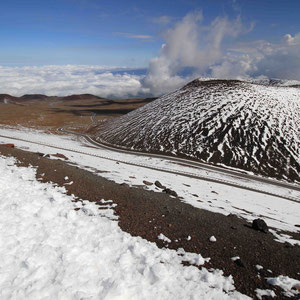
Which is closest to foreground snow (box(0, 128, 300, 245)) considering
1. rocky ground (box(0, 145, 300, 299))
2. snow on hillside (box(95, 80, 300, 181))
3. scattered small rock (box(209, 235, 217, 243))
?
rocky ground (box(0, 145, 300, 299))

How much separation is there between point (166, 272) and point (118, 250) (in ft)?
6.95

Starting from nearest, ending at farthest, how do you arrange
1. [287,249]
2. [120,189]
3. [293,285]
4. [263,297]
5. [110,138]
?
[263,297] → [293,285] → [287,249] → [120,189] → [110,138]

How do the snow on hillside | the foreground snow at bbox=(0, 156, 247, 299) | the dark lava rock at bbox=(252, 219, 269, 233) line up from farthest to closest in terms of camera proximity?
the snow on hillside
the dark lava rock at bbox=(252, 219, 269, 233)
the foreground snow at bbox=(0, 156, 247, 299)

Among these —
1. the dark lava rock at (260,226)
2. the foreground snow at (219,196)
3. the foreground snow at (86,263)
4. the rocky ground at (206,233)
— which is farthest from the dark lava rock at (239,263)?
the foreground snow at (219,196)

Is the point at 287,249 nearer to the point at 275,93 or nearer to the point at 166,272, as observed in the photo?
the point at 166,272

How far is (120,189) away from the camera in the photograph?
15172mm

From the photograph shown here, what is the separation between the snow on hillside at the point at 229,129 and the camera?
45.6 m

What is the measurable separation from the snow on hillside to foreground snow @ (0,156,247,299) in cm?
3949

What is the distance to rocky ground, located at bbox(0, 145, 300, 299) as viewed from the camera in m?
7.75

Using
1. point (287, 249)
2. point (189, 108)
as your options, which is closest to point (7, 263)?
point (287, 249)

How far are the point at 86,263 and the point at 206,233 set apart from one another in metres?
5.73

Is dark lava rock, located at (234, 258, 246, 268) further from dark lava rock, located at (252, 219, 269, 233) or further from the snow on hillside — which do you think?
the snow on hillside

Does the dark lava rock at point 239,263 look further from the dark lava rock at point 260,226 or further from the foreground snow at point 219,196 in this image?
the foreground snow at point 219,196

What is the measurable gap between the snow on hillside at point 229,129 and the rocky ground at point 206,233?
3487 centimetres
